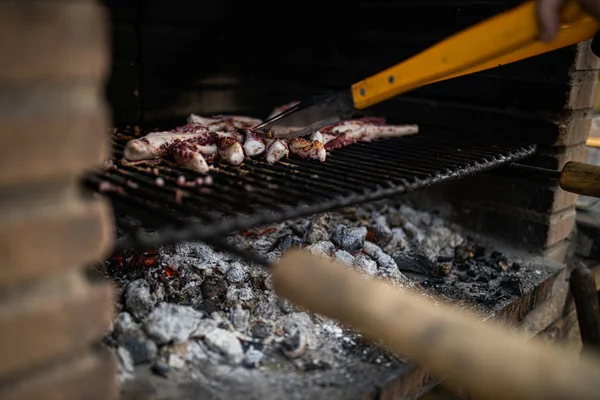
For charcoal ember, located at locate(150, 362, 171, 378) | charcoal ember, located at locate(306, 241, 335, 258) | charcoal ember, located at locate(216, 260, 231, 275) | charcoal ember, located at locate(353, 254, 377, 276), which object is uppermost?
charcoal ember, located at locate(306, 241, 335, 258)

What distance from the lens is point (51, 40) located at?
1110 mm

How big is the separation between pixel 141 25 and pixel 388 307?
8.17ft

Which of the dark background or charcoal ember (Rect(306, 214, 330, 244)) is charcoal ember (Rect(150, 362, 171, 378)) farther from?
the dark background

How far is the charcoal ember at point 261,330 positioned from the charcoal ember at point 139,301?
1.26 ft

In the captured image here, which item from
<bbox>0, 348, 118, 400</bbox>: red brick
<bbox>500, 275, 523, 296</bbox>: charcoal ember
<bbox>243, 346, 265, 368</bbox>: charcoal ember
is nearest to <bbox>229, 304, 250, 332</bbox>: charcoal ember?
<bbox>243, 346, 265, 368</bbox>: charcoal ember

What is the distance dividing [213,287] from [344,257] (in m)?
0.64

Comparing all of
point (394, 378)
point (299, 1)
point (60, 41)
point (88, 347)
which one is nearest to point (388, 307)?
point (394, 378)

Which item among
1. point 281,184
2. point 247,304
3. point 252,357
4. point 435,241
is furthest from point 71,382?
Answer: point 435,241

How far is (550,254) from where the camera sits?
301 centimetres

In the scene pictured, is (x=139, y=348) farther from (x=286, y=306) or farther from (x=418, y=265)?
(x=418, y=265)

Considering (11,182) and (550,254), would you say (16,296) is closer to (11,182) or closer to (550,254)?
(11,182)

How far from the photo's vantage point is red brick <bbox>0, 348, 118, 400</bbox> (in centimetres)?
122

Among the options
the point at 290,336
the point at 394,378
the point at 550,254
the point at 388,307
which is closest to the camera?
the point at 388,307

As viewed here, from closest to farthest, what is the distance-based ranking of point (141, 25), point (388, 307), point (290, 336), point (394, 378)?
point (388, 307)
point (394, 378)
point (290, 336)
point (141, 25)
